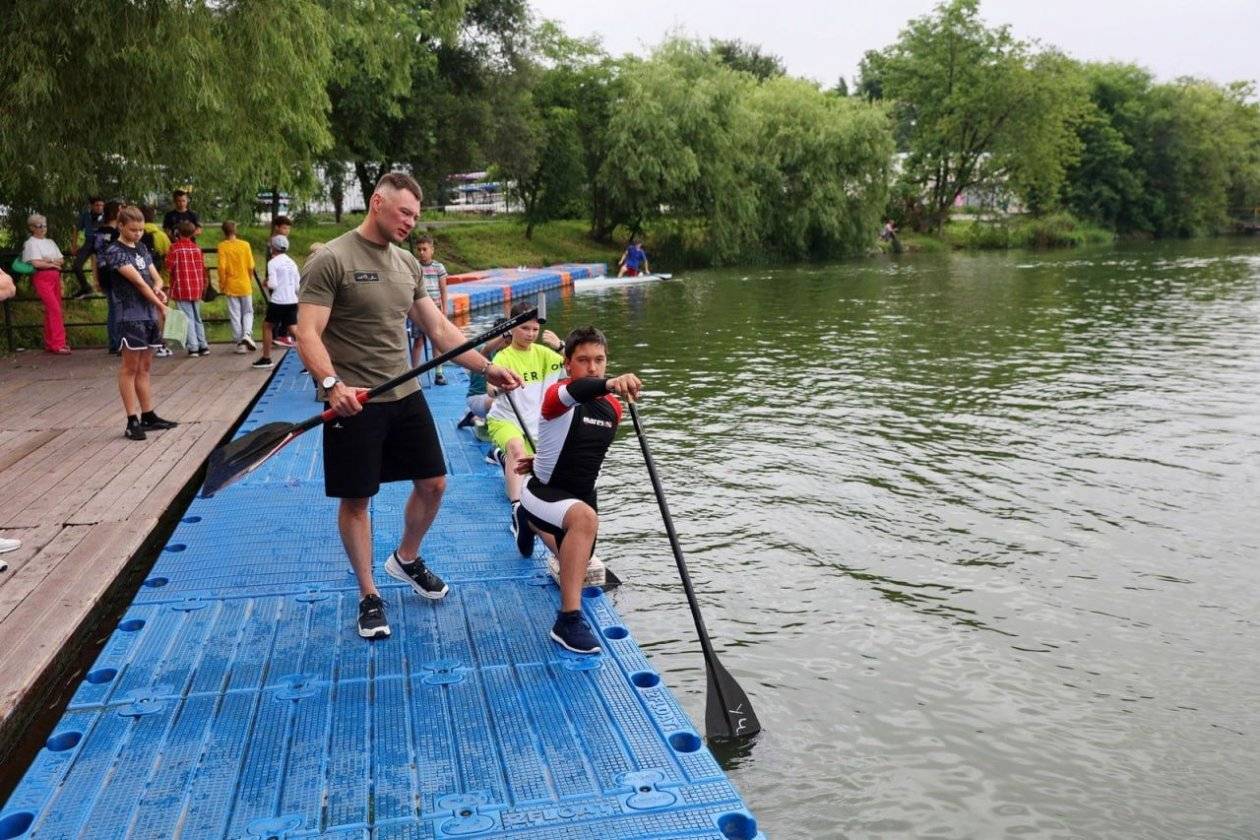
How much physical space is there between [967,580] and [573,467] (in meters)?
3.20

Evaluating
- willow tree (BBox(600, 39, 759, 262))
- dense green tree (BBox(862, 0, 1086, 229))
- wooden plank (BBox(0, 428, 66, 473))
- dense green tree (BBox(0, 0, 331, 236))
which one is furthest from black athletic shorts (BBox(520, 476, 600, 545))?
dense green tree (BBox(862, 0, 1086, 229))

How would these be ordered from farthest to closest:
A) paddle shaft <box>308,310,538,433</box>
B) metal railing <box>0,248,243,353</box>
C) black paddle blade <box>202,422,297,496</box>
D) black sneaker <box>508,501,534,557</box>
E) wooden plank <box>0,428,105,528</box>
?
metal railing <box>0,248,243,353</box>, wooden plank <box>0,428,105,528</box>, black sneaker <box>508,501,534,557</box>, black paddle blade <box>202,422,297,496</box>, paddle shaft <box>308,310,538,433</box>

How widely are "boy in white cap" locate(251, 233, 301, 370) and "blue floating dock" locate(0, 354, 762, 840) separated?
259 inches

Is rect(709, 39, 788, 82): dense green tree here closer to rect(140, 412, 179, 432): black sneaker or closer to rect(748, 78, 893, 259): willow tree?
rect(748, 78, 893, 259): willow tree

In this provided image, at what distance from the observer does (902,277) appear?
106 feet

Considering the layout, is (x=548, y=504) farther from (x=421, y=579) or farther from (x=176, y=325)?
(x=176, y=325)

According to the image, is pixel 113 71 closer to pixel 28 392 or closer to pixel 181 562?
pixel 28 392

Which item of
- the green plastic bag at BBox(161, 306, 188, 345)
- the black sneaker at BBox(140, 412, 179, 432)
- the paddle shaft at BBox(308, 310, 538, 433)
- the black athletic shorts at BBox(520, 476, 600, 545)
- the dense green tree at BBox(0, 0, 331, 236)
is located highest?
the dense green tree at BBox(0, 0, 331, 236)

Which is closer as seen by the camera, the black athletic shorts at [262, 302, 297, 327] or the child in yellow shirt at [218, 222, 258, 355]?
the black athletic shorts at [262, 302, 297, 327]

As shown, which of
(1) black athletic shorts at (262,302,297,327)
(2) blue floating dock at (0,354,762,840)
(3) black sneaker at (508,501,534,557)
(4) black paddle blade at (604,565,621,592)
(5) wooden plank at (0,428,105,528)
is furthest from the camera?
(1) black athletic shorts at (262,302,297,327)

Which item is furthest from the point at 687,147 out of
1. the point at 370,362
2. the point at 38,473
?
the point at 370,362

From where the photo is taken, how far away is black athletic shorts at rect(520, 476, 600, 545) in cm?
483

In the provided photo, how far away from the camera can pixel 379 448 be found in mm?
4789

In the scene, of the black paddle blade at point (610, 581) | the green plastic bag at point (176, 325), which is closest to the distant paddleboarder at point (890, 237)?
the green plastic bag at point (176, 325)
